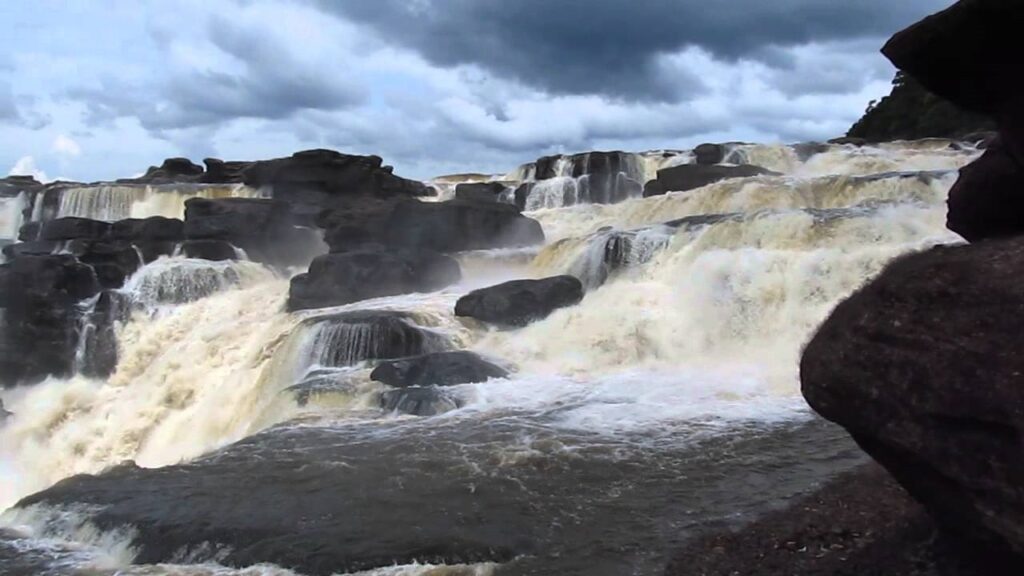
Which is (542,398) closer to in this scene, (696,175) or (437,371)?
(437,371)

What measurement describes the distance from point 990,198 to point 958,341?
66.1 inches

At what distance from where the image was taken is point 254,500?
9742 millimetres

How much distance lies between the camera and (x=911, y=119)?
190 ft

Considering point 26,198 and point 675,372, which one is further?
point 26,198

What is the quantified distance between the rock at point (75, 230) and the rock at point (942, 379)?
31.3m

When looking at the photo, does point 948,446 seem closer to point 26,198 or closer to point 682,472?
point 682,472

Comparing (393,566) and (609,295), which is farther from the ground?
(609,295)

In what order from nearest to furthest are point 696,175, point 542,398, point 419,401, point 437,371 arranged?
point 419,401 < point 542,398 < point 437,371 < point 696,175

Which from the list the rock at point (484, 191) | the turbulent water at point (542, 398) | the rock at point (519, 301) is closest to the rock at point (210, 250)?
the turbulent water at point (542, 398)

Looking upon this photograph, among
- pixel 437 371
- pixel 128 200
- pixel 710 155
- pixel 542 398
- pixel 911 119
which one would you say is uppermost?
pixel 911 119

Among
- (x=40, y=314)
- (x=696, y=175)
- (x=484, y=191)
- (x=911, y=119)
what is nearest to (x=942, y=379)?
(x=40, y=314)

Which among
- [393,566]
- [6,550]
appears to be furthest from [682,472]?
[6,550]

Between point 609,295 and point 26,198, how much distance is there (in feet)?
105

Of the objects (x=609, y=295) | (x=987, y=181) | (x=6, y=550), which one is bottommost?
(x=6, y=550)
